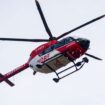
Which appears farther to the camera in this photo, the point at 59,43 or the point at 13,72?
the point at 13,72

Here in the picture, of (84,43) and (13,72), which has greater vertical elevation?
(84,43)

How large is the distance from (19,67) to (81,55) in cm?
579

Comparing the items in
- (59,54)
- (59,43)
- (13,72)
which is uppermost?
(59,43)

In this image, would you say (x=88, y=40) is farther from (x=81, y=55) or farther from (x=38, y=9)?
(x=38, y=9)

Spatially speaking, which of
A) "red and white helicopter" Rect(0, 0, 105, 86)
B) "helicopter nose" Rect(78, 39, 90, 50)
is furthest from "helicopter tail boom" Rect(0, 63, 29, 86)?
"helicopter nose" Rect(78, 39, 90, 50)

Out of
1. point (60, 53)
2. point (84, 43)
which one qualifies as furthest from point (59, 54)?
point (84, 43)

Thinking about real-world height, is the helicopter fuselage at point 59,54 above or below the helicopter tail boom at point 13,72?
above

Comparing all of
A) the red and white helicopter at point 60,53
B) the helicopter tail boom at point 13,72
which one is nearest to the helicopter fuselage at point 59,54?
the red and white helicopter at point 60,53

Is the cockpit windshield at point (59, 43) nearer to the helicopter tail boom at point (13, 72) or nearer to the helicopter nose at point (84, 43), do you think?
the helicopter nose at point (84, 43)

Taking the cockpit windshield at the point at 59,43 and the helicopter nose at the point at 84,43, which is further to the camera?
the cockpit windshield at the point at 59,43

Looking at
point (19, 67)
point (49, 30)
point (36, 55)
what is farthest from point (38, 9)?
point (19, 67)

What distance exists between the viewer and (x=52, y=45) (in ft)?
87.4

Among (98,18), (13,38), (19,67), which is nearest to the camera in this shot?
(98,18)

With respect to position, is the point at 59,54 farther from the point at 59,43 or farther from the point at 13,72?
the point at 13,72
